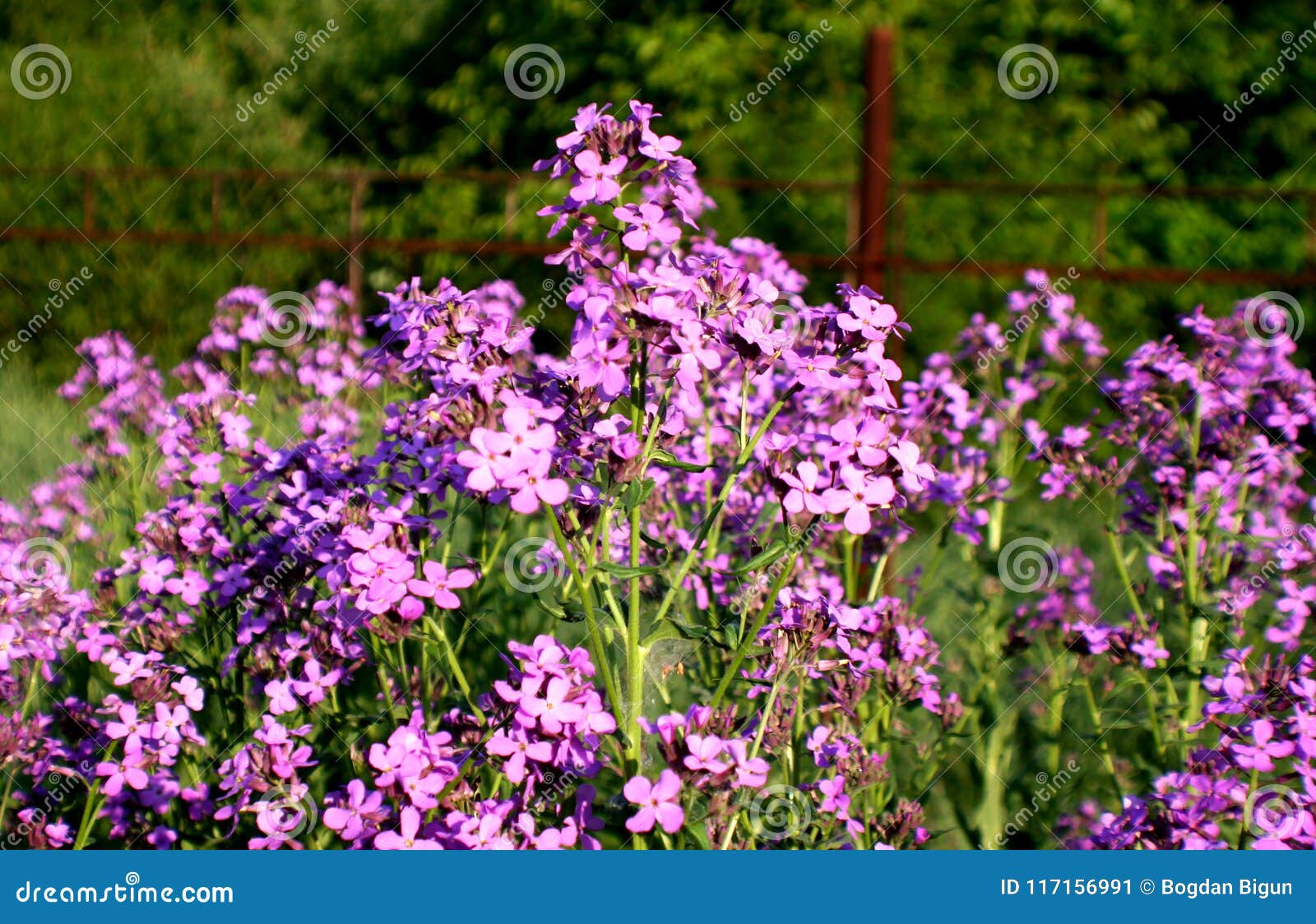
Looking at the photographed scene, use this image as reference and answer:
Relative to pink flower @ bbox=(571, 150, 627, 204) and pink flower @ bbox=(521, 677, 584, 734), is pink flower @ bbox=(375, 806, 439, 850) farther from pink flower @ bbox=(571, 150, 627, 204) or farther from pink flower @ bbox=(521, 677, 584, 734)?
pink flower @ bbox=(571, 150, 627, 204)

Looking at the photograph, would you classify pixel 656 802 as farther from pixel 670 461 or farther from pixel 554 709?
pixel 670 461

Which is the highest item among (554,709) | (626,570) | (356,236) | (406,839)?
(356,236)

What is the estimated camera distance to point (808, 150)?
7.29 m

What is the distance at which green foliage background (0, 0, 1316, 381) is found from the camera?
7.29 metres

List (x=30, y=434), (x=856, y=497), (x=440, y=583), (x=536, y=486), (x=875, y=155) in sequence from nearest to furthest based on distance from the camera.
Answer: (x=536, y=486)
(x=856, y=497)
(x=440, y=583)
(x=875, y=155)
(x=30, y=434)

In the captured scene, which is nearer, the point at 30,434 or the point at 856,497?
the point at 856,497

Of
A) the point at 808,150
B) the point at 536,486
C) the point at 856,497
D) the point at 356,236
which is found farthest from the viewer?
the point at 356,236

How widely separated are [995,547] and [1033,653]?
0.58 metres

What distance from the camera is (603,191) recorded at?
1.69 metres

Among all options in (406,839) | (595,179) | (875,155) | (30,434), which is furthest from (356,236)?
(406,839)

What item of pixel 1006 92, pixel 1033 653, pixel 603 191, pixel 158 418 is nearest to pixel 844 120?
pixel 1006 92

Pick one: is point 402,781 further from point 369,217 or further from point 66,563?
point 369,217

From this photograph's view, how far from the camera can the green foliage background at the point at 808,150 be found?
729 cm

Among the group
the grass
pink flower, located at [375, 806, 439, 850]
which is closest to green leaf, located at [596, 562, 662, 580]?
pink flower, located at [375, 806, 439, 850]
